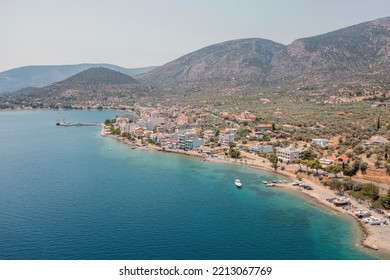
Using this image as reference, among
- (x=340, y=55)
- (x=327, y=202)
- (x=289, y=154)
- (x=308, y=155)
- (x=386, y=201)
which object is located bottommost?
(x=327, y=202)

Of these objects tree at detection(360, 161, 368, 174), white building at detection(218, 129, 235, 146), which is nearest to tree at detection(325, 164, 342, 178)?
tree at detection(360, 161, 368, 174)

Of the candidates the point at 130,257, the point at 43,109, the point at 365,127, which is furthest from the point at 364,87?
the point at 43,109

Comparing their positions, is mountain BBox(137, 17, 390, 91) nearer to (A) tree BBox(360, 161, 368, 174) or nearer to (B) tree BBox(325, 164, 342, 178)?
(A) tree BBox(360, 161, 368, 174)

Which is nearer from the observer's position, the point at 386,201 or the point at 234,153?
the point at 386,201

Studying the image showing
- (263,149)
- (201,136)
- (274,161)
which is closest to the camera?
(274,161)

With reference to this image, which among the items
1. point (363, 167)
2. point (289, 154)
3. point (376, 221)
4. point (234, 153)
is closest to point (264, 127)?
point (234, 153)

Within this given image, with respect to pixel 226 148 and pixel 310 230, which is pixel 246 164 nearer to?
pixel 226 148

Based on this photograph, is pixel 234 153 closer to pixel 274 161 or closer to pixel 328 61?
pixel 274 161
